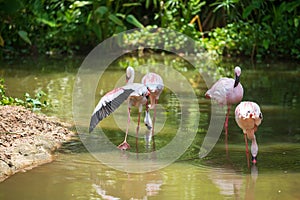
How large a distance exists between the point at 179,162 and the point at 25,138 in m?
1.52

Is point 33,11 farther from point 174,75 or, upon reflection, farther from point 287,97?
point 287,97

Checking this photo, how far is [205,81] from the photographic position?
1110 centimetres

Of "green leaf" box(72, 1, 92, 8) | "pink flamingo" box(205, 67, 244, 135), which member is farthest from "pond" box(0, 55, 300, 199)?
"green leaf" box(72, 1, 92, 8)

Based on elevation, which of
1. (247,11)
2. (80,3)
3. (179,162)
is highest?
(80,3)

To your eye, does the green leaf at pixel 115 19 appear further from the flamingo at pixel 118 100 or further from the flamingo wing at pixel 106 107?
the flamingo wing at pixel 106 107

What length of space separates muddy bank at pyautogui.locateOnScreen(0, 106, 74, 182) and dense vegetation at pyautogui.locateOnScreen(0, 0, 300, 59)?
26.1ft

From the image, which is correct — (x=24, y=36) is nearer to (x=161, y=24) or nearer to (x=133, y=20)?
(x=133, y=20)

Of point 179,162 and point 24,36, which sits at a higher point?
point 24,36

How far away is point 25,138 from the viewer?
6.20 meters

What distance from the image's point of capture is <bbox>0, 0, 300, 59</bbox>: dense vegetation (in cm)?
1450

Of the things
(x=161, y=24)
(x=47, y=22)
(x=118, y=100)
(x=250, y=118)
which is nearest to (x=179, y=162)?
(x=250, y=118)

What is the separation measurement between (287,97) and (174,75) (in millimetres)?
3077

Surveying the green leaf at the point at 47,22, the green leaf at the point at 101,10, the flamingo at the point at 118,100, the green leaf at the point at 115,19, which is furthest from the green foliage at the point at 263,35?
the flamingo at the point at 118,100

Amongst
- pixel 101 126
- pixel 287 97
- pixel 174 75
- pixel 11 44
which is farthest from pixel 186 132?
pixel 11 44
